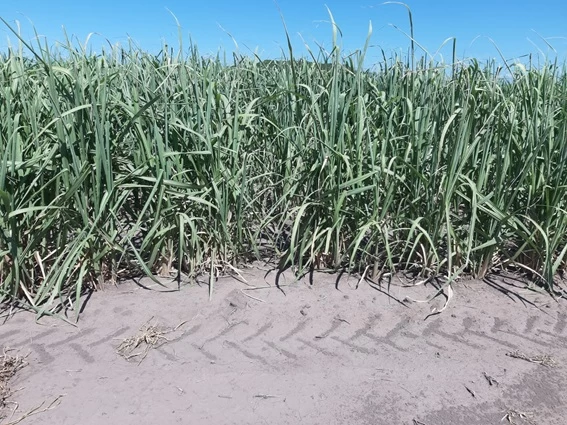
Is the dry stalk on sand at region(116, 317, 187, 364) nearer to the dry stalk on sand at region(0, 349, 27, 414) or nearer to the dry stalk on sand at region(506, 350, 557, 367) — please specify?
the dry stalk on sand at region(0, 349, 27, 414)

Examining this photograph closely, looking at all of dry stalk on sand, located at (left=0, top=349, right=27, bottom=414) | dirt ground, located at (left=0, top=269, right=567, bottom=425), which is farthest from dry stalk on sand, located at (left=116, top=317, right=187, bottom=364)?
dry stalk on sand, located at (left=0, top=349, right=27, bottom=414)

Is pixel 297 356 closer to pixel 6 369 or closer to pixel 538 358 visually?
pixel 538 358

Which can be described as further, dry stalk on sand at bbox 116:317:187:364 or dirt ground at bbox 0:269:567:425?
dry stalk on sand at bbox 116:317:187:364

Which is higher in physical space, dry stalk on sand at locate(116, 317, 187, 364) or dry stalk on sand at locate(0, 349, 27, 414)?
dry stalk on sand at locate(116, 317, 187, 364)

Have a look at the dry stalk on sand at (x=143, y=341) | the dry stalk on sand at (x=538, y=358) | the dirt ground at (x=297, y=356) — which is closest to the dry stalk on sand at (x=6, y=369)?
the dirt ground at (x=297, y=356)

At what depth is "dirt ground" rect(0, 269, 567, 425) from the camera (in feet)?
4.95

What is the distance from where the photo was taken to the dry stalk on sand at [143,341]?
175cm

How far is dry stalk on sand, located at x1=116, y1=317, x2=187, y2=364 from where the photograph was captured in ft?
5.74

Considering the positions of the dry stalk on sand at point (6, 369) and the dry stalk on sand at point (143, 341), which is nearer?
the dry stalk on sand at point (6, 369)

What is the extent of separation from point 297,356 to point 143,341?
22.1 inches

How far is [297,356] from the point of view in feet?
5.80

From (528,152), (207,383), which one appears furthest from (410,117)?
(207,383)

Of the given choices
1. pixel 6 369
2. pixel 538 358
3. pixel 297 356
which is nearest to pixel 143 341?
pixel 6 369

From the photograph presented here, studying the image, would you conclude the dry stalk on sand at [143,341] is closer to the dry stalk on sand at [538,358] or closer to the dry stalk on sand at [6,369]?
the dry stalk on sand at [6,369]
